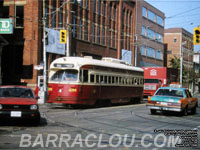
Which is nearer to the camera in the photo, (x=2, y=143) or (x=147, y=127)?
(x=2, y=143)

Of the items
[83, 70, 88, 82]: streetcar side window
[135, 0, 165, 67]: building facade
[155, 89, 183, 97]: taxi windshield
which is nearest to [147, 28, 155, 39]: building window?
[135, 0, 165, 67]: building facade

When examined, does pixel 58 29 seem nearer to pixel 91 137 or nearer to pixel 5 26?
pixel 5 26

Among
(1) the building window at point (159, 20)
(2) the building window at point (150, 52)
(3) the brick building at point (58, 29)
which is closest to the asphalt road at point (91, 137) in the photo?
(3) the brick building at point (58, 29)

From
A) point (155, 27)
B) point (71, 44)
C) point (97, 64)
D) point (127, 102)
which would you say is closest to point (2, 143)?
point (97, 64)

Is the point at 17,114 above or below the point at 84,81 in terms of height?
below

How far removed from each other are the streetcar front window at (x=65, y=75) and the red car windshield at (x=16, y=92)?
813cm

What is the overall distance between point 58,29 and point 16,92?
25927 mm

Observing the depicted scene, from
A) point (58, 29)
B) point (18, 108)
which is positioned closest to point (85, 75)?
point (18, 108)

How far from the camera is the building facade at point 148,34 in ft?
212

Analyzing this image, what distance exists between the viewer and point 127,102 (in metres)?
32.9

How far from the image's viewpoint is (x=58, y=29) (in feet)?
131

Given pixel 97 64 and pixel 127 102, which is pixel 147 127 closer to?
pixel 97 64

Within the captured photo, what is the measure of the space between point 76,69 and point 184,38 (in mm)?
74790

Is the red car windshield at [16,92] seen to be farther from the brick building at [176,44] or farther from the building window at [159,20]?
the brick building at [176,44]
